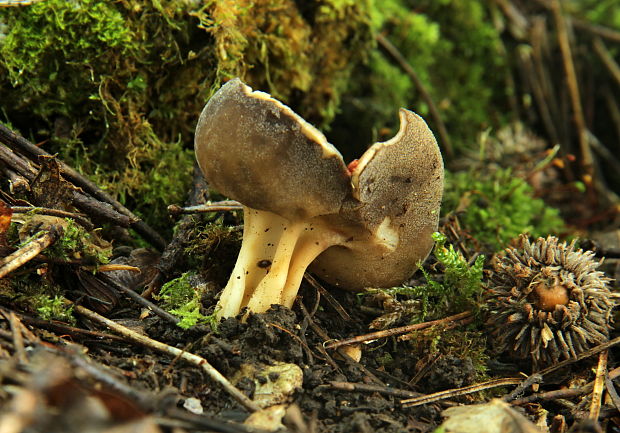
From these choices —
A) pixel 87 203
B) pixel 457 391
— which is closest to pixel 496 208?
pixel 457 391

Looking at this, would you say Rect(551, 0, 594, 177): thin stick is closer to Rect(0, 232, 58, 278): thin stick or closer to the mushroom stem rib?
the mushroom stem rib

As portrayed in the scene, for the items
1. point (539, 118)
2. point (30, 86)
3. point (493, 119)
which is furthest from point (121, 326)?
point (539, 118)

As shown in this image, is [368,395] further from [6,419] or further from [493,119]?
[493,119]

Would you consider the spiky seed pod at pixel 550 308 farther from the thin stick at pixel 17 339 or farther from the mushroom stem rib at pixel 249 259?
the thin stick at pixel 17 339

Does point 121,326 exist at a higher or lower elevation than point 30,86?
lower

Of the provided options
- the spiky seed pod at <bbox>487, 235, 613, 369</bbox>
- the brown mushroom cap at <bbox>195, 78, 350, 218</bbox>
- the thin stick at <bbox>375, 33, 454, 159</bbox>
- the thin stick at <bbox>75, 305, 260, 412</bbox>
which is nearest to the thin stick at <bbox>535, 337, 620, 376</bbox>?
the spiky seed pod at <bbox>487, 235, 613, 369</bbox>
